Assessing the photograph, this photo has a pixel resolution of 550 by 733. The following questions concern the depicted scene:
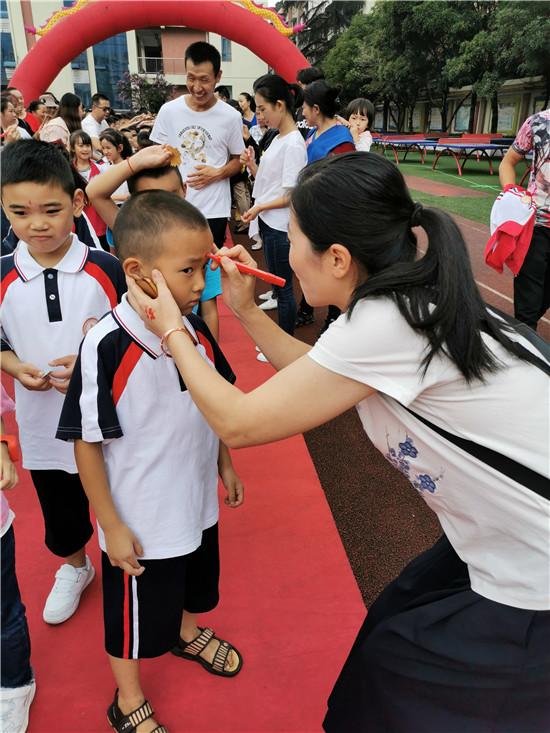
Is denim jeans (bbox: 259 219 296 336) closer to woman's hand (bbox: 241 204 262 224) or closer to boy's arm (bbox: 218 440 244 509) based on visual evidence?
woman's hand (bbox: 241 204 262 224)

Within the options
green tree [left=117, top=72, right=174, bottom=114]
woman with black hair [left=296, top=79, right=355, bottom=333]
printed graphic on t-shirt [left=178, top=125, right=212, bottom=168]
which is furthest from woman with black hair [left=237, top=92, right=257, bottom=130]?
green tree [left=117, top=72, right=174, bottom=114]

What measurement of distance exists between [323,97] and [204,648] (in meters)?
3.00

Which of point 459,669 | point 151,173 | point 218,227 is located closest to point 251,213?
point 218,227

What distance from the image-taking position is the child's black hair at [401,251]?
89cm

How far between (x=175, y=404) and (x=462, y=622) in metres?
0.69

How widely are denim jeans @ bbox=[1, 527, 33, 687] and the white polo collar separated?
0.65 m

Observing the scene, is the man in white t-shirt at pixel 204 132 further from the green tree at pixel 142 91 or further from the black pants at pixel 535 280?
the green tree at pixel 142 91

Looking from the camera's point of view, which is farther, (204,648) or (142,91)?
(142,91)

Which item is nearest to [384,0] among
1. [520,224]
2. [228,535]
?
[520,224]

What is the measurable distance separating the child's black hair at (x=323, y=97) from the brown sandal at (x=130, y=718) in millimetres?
3158

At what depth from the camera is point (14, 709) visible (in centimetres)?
132

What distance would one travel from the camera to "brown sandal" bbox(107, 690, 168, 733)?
52.2 inches

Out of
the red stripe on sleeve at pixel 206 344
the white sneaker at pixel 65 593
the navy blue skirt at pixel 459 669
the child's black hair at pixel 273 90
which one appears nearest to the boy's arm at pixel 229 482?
the red stripe on sleeve at pixel 206 344

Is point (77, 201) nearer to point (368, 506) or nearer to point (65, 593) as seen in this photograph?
point (65, 593)
